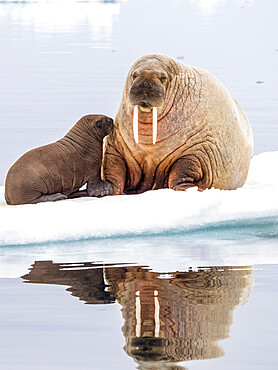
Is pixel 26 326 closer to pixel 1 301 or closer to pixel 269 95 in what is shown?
pixel 1 301

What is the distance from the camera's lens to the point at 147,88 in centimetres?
838

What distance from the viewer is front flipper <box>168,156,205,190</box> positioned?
347 inches

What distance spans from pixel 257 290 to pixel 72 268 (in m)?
1.23

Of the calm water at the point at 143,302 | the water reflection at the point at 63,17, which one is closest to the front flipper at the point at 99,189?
the calm water at the point at 143,302

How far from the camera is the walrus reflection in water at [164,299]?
494 centimetres

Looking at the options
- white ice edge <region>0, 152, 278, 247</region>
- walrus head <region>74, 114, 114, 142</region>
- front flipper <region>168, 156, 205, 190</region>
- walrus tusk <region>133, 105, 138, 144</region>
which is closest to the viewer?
white ice edge <region>0, 152, 278, 247</region>

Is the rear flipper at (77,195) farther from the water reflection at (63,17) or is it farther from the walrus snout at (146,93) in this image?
the water reflection at (63,17)

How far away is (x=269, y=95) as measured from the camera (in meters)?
19.4

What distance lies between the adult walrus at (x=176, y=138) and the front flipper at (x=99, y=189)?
10 centimetres

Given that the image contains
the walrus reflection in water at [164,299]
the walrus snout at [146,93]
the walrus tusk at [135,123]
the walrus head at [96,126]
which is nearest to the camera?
the walrus reflection in water at [164,299]

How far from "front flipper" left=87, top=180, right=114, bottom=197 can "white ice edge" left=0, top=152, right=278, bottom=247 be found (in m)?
0.47

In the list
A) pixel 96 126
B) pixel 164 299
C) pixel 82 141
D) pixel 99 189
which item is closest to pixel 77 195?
pixel 99 189

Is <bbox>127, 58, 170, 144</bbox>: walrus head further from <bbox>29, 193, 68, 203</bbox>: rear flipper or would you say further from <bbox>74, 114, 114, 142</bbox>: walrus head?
<bbox>29, 193, 68, 203</bbox>: rear flipper

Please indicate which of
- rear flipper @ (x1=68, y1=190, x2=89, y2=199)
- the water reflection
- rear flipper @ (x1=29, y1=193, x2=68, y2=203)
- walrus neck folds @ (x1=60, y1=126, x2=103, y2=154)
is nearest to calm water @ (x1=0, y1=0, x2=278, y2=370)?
rear flipper @ (x1=29, y1=193, x2=68, y2=203)
